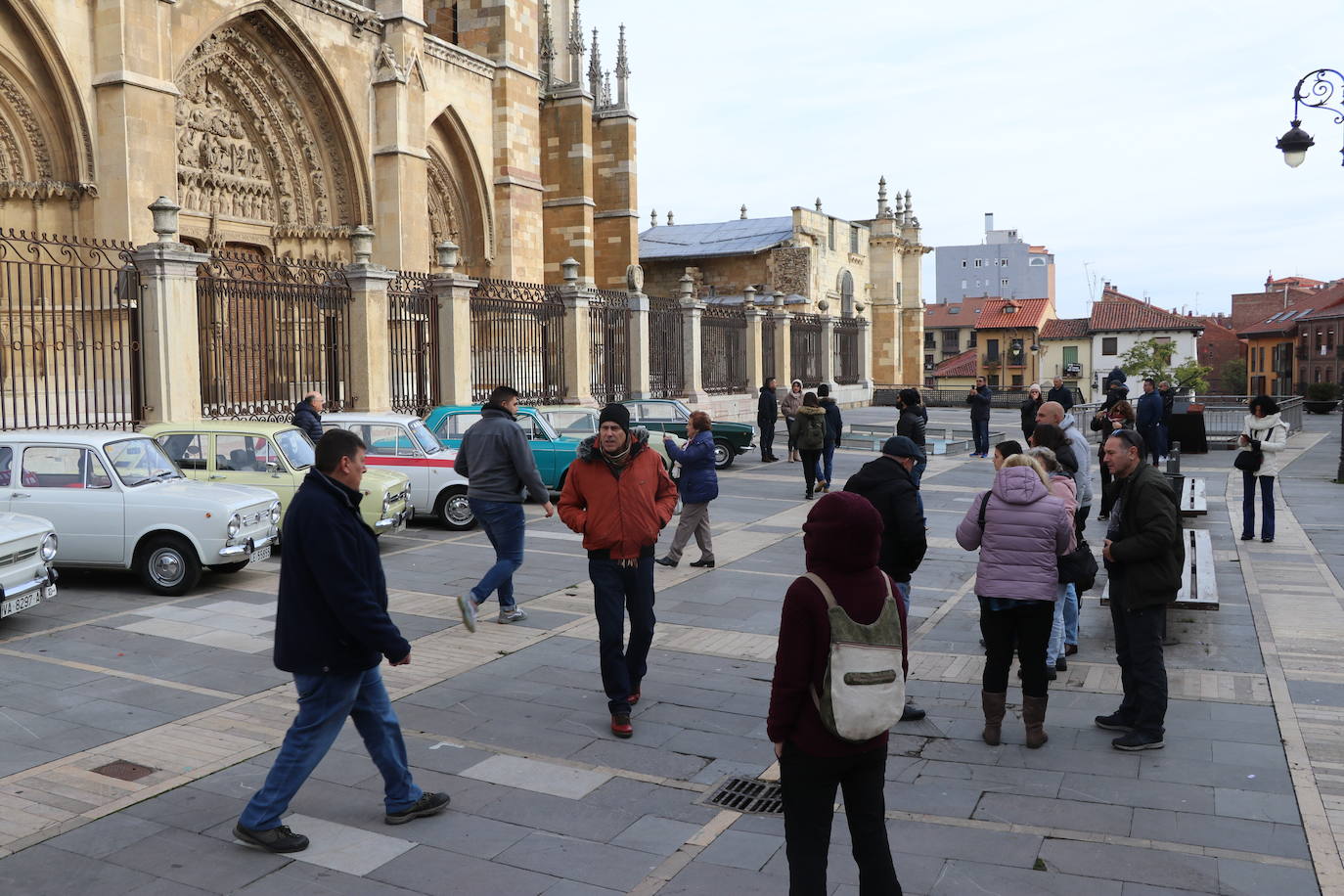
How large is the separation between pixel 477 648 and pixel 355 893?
378 cm

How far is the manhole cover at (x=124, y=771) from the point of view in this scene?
548 centimetres

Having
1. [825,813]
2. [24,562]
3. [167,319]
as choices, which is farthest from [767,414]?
[825,813]

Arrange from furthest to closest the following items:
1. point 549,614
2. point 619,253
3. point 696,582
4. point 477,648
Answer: point 619,253 < point 696,582 < point 549,614 < point 477,648

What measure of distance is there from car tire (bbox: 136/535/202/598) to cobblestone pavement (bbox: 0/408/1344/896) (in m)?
0.20

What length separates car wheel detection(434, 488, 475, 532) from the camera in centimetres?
1357

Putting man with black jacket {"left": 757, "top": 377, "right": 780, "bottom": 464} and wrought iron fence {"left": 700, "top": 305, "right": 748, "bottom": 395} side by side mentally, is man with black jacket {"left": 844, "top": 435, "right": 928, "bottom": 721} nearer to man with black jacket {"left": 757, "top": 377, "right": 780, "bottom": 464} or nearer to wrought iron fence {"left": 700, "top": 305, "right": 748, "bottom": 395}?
man with black jacket {"left": 757, "top": 377, "right": 780, "bottom": 464}

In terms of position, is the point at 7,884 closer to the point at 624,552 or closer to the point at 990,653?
the point at 624,552

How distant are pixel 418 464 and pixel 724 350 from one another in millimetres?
16338

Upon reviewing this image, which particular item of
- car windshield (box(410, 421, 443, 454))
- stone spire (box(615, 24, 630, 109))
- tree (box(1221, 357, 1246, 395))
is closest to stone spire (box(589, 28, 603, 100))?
stone spire (box(615, 24, 630, 109))

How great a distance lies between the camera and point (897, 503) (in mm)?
A: 6234

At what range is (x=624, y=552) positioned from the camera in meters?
6.30

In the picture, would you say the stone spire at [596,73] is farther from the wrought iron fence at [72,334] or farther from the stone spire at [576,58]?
the wrought iron fence at [72,334]

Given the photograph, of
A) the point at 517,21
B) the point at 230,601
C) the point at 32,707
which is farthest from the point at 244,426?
the point at 517,21

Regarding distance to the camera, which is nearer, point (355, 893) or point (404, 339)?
point (355, 893)
